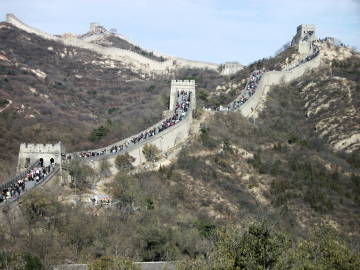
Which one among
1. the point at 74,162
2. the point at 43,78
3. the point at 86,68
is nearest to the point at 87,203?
the point at 74,162

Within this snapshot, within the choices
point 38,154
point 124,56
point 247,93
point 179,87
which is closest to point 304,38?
point 247,93

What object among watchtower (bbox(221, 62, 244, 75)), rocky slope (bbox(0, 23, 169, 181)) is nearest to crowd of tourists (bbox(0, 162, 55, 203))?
rocky slope (bbox(0, 23, 169, 181))

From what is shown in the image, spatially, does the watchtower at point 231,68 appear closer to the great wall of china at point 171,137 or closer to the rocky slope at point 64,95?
the rocky slope at point 64,95

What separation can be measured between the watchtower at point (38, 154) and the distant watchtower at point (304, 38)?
47.0 meters

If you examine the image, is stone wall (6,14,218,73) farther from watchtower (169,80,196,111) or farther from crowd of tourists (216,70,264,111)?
watchtower (169,80,196,111)

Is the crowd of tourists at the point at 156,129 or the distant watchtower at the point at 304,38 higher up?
the distant watchtower at the point at 304,38

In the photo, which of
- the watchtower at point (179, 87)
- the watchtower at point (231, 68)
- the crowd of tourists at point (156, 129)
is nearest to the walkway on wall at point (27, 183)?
the crowd of tourists at point (156, 129)

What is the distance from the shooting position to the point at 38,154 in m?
46.2

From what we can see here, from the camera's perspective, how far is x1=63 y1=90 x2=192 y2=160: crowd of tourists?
5053 cm

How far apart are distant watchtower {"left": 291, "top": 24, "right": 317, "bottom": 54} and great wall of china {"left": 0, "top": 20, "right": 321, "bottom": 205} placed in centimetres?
79

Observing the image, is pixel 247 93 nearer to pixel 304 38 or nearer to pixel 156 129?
pixel 156 129

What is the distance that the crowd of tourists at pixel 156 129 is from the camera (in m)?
50.5

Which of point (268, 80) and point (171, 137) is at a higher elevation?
point (268, 80)

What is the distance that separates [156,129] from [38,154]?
13192 mm
